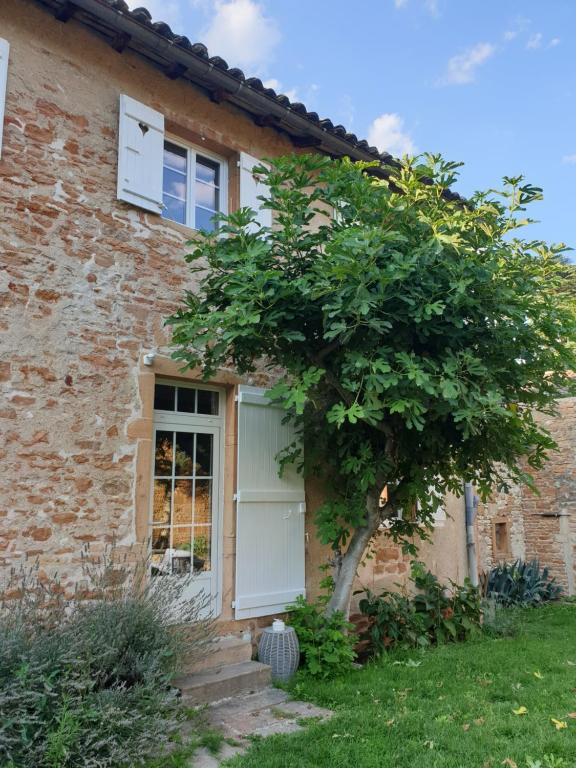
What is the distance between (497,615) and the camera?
7.16 meters

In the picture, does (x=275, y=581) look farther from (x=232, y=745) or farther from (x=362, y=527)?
(x=232, y=745)

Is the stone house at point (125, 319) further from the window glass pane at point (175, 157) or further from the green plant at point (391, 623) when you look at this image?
the green plant at point (391, 623)

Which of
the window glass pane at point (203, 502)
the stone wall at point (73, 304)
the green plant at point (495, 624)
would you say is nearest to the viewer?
the stone wall at point (73, 304)

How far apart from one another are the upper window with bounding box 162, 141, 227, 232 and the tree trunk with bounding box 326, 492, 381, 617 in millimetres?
3199

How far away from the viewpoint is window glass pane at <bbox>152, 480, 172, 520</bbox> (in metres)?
5.16

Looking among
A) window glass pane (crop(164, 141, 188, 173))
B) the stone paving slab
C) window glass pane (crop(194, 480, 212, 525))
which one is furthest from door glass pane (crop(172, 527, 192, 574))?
window glass pane (crop(164, 141, 188, 173))

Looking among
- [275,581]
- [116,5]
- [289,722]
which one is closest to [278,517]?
[275,581]

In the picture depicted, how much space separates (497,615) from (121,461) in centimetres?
512

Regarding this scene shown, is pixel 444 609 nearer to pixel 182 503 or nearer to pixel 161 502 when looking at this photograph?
pixel 182 503

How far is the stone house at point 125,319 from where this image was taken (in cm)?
443

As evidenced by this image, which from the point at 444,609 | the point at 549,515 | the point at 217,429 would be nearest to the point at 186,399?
the point at 217,429

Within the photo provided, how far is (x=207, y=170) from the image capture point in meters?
6.23

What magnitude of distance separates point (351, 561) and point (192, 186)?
160 inches

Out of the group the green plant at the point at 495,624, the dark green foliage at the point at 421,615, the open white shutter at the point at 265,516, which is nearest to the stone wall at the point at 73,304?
the open white shutter at the point at 265,516
